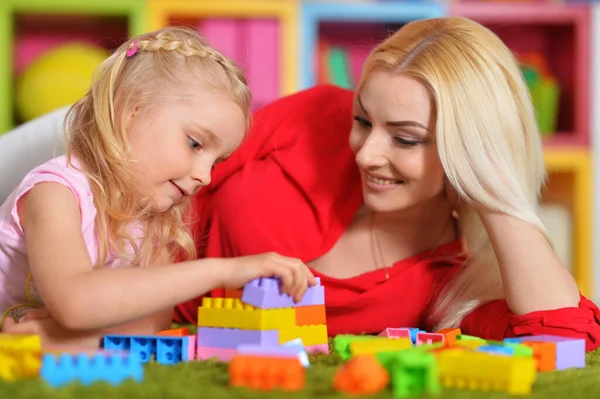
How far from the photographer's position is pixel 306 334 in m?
1.25

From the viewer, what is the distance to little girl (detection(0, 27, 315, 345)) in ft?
3.66

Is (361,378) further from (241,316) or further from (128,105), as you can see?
(128,105)

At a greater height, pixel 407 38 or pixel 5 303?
pixel 407 38

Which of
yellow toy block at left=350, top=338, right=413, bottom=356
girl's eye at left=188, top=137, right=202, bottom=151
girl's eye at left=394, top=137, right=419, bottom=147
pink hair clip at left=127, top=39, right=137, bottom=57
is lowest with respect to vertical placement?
yellow toy block at left=350, top=338, right=413, bottom=356

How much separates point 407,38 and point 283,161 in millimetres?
374

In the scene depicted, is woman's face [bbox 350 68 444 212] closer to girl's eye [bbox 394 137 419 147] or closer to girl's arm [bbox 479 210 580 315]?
girl's eye [bbox 394 137 419 147]

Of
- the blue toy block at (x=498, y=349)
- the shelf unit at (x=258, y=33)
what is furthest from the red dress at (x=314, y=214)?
the shelf unit at (x=258, y=33)

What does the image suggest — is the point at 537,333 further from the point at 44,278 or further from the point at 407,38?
the point at 44,278

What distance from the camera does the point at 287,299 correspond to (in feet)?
3.94

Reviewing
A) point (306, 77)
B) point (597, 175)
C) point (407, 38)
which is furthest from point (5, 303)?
point (597, 175)

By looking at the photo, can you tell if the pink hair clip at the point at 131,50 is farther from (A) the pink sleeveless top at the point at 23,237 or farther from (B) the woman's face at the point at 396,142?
(B) the woman's face at the point at 396,142

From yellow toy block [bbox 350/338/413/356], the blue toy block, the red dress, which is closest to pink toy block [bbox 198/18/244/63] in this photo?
the red dress

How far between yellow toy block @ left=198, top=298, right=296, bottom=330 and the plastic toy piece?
213 mm

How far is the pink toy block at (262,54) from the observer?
9.76 ft
